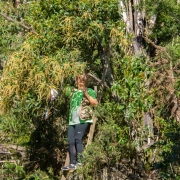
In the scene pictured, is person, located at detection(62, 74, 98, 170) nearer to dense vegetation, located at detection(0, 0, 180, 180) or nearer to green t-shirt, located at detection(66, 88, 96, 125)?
green t-shirt, located at detection(66, 88, 96, 125)

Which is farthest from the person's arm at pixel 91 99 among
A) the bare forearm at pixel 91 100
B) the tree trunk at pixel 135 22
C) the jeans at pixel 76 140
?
the tree trunk at pixel 135 22

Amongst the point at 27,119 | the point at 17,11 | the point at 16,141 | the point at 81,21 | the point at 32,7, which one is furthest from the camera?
the point at 17,11

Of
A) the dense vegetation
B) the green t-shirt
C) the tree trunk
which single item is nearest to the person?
the green t-shirt

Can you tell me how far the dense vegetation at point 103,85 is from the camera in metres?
5.64

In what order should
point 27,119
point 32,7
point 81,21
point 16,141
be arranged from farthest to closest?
point 16,141 < point 27,119 < point 32,7 < point 81,21

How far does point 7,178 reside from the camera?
23.3ft

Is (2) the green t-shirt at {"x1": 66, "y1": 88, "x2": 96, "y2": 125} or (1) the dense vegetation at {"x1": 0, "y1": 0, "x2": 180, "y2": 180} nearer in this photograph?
(1) the dense vegetation at {"x1": 0, "y1": 0, "x2": 180, "y2": 180}

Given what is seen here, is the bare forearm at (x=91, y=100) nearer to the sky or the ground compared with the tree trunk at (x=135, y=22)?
nearer to the ground

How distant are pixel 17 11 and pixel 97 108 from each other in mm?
3131

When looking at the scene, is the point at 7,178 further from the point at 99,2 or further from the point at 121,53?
the point at 99,2

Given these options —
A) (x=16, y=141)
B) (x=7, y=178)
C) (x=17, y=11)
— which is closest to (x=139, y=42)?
(x=17, y=11)

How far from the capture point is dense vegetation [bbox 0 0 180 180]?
5.64 m

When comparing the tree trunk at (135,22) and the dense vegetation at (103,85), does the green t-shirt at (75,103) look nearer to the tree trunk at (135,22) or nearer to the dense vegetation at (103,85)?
the dense vegetation at (103,85)

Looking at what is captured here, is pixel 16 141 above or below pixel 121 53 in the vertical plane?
below
